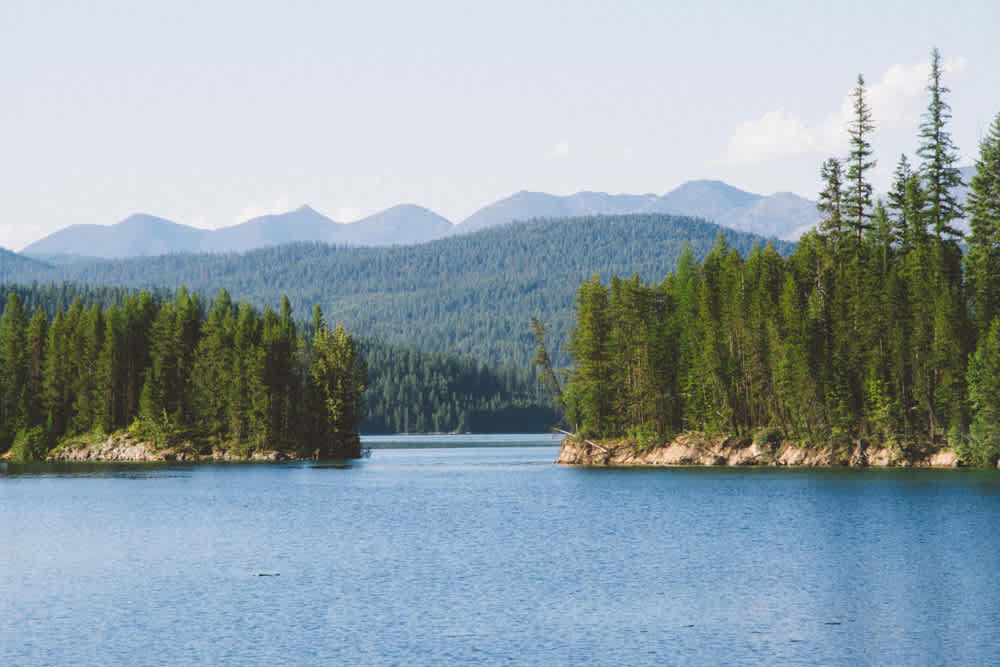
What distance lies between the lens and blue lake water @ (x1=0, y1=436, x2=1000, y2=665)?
3119 centimetres

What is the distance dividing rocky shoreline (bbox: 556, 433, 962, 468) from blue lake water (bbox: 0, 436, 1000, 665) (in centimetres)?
1400

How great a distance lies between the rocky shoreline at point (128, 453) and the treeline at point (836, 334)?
154ft

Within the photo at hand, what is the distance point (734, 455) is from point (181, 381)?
68.9m

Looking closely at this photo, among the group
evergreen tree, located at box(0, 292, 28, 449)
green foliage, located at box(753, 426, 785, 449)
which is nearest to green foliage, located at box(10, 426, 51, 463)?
evergreen tree, located at box(0, 292, 28, 449)

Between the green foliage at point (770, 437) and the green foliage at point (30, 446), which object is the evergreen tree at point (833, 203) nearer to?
the green foliage at point (770, 437)

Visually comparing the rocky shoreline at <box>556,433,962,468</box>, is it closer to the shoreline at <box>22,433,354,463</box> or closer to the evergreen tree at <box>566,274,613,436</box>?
the evergreen tree at <box>566,274,613,436</box>

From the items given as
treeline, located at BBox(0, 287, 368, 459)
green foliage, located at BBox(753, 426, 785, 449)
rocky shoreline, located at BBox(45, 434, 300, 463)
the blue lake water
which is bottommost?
the blue lake water

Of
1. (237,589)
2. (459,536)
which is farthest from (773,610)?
(459,536)

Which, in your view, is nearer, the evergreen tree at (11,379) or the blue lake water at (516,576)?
the blue lake water at (516,576)

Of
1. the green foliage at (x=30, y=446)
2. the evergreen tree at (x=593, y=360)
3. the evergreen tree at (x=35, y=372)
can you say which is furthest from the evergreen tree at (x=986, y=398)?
the evergreen tree at (x=35, y=372)

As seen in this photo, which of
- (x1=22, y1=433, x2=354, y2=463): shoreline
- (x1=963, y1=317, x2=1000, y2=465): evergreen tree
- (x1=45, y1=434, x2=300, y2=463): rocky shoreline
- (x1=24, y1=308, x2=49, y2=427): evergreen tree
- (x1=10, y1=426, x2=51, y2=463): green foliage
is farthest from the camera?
(x1=24, y1=308, x2=49, y2=427): evergreen tree

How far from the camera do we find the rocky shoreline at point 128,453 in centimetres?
13488

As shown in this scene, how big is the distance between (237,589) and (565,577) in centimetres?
1218

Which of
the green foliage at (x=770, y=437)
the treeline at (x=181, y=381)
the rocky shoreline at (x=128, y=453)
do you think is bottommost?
the rocky shoreline at (x=128, y=453)
